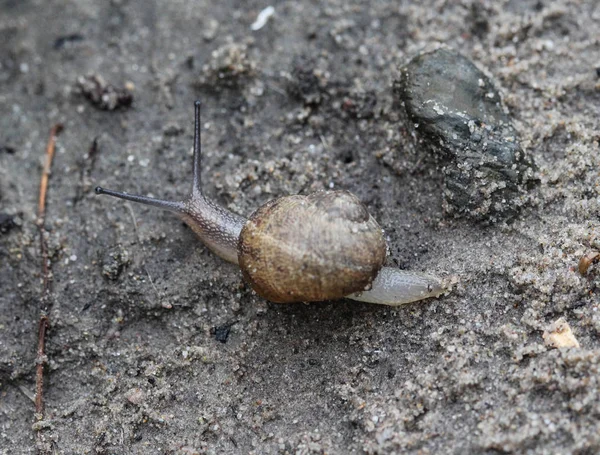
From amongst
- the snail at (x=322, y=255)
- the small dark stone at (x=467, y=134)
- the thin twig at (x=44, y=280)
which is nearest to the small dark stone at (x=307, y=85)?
the small dark stone at (x=467, y=134)

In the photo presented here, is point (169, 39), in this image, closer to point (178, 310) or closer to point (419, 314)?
point (178, 310)

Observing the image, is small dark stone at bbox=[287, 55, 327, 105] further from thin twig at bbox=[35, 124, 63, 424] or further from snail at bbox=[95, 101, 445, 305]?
thin twig at bbox=[35, 124, 63, 424]

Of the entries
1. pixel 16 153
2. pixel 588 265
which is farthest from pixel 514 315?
pixel 16 153

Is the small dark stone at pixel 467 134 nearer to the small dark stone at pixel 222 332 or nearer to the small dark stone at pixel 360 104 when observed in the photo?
the small dark stone at pixel 360 104

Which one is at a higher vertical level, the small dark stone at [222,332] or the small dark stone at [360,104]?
the small dark stone at [360,104]

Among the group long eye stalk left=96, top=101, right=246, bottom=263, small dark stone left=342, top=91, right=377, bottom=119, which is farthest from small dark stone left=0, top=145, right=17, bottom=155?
small dark stone left=342, top=91, right=377, bottom=119

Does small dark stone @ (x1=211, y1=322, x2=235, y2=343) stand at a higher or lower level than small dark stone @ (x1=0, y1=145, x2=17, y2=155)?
lower
